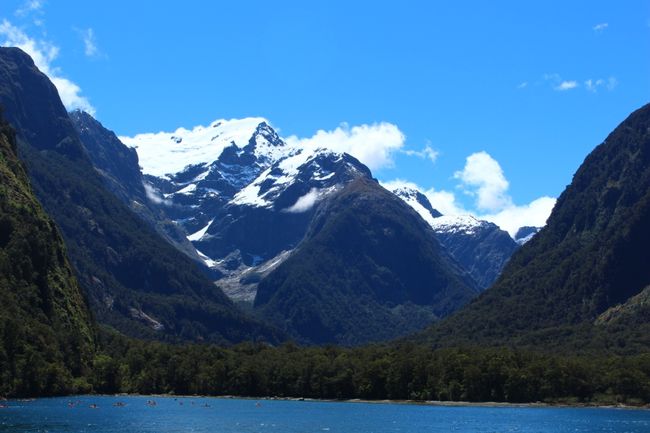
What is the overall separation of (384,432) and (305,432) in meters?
16.5

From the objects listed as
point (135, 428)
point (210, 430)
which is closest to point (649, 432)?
point (210, 430)

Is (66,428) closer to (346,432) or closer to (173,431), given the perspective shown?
(173,431)

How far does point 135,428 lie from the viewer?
19850cm

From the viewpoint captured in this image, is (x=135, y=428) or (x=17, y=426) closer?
(x=17, y=426)

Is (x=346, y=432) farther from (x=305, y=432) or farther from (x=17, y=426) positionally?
(x=17, y=426)

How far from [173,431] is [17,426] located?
2983 centimetres

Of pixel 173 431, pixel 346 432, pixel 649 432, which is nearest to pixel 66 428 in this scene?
Answer: pixel 173 431

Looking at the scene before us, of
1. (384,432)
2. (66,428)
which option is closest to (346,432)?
(384,432)

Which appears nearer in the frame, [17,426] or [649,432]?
[17,426]

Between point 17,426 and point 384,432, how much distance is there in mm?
72087

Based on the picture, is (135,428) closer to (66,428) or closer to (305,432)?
(66,428)

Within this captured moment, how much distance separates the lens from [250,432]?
196 metres

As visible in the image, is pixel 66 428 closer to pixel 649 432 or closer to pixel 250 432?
pixel 250 432

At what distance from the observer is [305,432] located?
19612 cm
